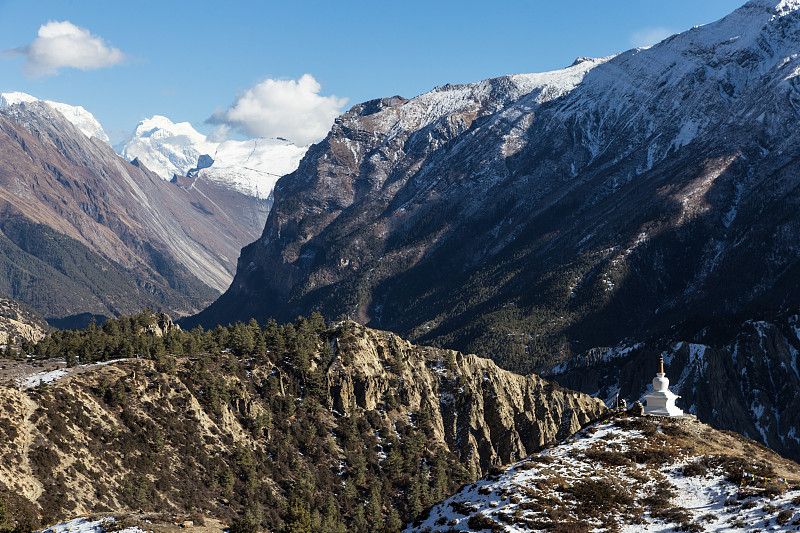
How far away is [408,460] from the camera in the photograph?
159500 mm

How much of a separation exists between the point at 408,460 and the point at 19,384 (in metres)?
67.0

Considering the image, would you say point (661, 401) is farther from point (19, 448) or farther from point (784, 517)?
point (19, 448)

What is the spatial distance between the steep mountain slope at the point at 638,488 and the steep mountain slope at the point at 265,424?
26.5m

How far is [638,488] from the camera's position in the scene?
2559 inches

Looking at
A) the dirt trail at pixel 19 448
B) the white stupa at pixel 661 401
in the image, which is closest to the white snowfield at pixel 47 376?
the dirt trail at pixel 19 448

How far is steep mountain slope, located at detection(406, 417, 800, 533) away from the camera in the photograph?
58812 mm

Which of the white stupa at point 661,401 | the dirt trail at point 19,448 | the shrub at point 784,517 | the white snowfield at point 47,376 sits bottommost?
the shrub at point 784,517

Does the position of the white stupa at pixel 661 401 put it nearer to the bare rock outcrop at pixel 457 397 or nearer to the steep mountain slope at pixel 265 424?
the steep mountain slope at pixel 265 424

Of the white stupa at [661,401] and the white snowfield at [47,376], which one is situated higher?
the white snowfield at [47,376]

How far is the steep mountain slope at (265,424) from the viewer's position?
116875mm

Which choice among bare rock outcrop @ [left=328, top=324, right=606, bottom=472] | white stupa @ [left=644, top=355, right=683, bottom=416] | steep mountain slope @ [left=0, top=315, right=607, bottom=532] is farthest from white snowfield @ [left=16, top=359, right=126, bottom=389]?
white stupa @ [left=644, top=355, right=683, bottom=416]

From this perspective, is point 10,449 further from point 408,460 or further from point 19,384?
point 408,460

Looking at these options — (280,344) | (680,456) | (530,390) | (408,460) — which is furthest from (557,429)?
(680,456)

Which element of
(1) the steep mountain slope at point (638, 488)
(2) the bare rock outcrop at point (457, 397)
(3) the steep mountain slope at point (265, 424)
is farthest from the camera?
(2) the bare rock outcrop at point (457, 397)
